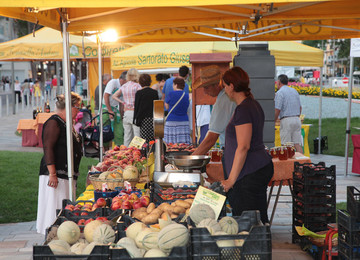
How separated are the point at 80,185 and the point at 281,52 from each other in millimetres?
5177

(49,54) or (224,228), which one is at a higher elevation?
(49,54)

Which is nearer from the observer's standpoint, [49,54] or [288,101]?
[288,101]

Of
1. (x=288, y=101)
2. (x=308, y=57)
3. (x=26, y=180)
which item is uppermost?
(x=308, y=57)

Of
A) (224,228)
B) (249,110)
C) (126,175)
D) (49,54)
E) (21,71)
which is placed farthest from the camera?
(21,71)

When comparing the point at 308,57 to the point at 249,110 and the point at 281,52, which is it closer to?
the point at 281,52

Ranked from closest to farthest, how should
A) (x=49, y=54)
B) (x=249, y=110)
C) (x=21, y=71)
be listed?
(x=249, y=110) < (x=49, y=54) < (x=21, y=71)

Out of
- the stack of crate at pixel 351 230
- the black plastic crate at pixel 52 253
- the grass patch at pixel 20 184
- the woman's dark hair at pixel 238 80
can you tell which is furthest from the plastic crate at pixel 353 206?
the grass patch at pixel 20 184

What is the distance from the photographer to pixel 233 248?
2.40m

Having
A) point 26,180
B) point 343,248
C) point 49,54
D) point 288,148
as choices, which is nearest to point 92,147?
point 26,180

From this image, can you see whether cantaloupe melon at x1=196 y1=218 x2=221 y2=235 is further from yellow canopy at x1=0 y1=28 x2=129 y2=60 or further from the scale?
yellow canopy at x1=0 y1=28 x2=129 y2=60

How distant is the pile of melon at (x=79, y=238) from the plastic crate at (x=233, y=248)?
0.50 m

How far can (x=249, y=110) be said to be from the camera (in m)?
4.00

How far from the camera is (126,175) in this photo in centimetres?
462

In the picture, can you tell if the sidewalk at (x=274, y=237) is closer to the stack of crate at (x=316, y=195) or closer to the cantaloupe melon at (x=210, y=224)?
the stack of crate at (x=316, y=195)
